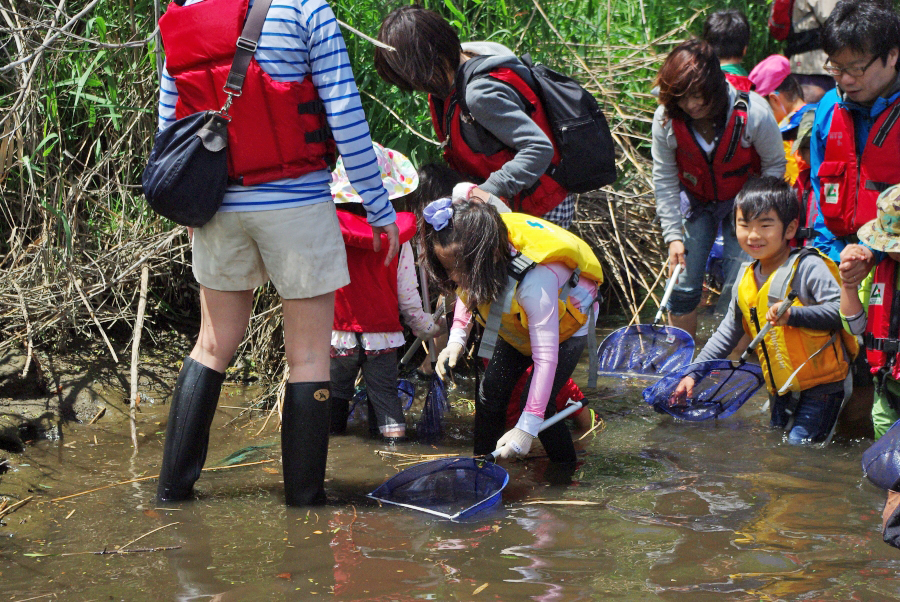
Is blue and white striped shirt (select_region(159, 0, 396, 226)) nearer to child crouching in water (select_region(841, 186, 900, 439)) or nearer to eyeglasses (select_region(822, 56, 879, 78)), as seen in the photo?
child crouching in water (select_region(841, 186, 900, 439))

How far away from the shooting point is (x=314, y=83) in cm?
268

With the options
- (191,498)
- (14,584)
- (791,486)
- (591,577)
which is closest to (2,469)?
(191,498)

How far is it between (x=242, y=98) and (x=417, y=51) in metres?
0.90

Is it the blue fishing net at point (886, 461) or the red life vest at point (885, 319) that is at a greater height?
the red life vest at point (885, 319)

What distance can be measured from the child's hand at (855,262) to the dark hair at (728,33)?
2.64 metres

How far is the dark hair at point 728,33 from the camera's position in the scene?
17.3 ft

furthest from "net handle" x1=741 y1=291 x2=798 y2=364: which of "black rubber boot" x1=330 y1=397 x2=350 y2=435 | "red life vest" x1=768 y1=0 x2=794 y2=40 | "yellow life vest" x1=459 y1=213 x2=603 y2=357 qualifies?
"red life vest" x1=768 y1=0 x2=794 y2=40

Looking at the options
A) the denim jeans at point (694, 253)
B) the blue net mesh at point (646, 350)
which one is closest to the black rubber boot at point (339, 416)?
the blue net mesh at point (646, 350)

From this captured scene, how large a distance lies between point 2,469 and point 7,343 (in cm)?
87

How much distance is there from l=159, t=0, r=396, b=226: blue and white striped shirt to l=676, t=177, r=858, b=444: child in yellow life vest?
1659mm

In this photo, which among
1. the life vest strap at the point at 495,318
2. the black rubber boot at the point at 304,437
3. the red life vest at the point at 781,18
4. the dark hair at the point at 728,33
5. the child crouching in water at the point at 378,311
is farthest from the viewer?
the red life vest at the point at 781,18

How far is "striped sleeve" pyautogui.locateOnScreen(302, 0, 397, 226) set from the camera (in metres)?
2.63

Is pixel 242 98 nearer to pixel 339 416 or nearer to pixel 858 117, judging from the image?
pixel 339 416

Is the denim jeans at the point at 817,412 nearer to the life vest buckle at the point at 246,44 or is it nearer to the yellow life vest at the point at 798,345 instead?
the yellow life vest at the point at 798,345
